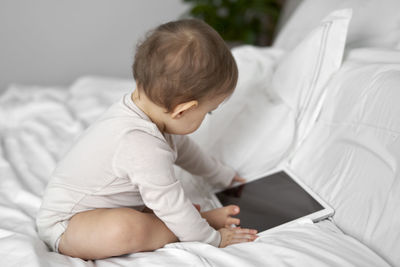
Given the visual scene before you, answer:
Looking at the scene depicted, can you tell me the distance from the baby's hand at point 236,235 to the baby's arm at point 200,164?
0.21 metres

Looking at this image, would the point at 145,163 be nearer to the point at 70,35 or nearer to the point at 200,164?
the point at 200,164

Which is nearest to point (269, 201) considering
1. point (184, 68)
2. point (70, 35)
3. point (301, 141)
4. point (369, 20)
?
point (301, 141)

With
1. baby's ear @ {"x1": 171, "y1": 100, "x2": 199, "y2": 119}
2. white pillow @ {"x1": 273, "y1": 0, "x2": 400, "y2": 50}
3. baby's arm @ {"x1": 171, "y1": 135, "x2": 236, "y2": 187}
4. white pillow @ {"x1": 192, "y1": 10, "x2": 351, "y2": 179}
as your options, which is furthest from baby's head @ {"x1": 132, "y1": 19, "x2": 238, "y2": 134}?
white pillow @ {"x1": 273, "y1": 0, "x2": 400, "y2": 50}

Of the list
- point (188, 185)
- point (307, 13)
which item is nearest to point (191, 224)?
point (188, 185)

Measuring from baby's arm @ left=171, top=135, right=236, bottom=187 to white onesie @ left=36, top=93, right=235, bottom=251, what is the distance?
213 mm

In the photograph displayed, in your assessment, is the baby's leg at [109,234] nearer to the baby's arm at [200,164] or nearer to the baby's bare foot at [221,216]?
the baby's bare foot at [221,216]

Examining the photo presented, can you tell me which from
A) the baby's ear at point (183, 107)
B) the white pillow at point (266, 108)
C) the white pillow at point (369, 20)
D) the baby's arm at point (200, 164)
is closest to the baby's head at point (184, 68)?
the baby's ear at point (183, 107)

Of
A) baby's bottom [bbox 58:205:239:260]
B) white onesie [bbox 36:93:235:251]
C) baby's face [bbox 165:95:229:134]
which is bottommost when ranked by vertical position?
baby's bottom [bbox 58:205:239:260]

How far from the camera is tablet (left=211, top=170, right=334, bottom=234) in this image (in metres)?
A: 0.89

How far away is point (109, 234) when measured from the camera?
2.46ft

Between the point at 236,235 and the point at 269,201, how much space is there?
0.16 m

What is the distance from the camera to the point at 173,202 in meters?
0.79

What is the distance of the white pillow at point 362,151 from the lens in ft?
2.51

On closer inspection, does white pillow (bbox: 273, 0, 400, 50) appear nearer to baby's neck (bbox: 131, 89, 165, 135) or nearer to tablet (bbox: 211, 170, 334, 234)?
tablet (bbox: 211, 170, 334, 234)
